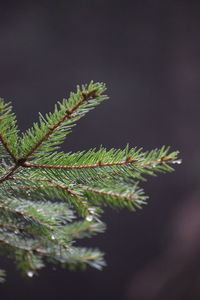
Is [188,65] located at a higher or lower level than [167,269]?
higher

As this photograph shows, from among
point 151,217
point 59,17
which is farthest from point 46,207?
point 59,17

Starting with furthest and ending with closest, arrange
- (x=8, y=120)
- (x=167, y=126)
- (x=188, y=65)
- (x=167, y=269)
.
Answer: (x=188, y=65) < (x=167, y=126) < (x=167, y=269) < (x=8, y=120)

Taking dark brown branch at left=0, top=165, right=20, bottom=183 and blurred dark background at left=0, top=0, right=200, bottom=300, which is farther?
blurred dark background at left=0, top=0, right=200, bottom=300

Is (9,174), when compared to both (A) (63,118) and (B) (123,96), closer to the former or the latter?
(A) (63,118)

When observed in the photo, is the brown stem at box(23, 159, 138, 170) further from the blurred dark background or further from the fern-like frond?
the blurred dark background

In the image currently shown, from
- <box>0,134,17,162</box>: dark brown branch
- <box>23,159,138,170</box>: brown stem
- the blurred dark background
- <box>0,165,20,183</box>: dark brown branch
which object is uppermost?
the blurred dark background

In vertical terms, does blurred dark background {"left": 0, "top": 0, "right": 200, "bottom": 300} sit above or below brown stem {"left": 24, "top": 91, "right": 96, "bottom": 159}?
above

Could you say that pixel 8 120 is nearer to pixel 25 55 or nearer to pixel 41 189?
pixel 41 189

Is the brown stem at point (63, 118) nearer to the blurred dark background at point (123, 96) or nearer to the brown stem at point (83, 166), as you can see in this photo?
the brown stem at point (83, 166)

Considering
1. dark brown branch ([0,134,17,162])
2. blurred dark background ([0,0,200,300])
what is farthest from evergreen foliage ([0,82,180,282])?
blurred dark background ([0,0,200,300])
